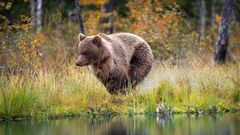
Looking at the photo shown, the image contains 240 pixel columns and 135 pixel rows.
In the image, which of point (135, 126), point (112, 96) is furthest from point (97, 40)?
point (135, 126)

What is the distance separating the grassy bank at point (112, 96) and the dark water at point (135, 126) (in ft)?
1.62

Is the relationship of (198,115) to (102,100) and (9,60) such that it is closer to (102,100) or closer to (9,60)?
(102,100)

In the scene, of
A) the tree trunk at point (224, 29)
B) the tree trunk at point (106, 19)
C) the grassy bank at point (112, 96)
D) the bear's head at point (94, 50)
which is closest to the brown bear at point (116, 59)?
the bear's head at point (94, 50)

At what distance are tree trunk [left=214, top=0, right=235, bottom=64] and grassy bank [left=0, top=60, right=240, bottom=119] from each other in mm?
3939

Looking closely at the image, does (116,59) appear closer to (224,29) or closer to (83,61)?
(83,61)

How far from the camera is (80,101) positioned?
47.1ft

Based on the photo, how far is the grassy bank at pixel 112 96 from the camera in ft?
45.3

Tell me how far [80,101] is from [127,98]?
3.60 feet

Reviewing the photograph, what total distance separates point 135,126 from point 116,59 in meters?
2.85

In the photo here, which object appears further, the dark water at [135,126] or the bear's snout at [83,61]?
the bear's snout at [83,61]

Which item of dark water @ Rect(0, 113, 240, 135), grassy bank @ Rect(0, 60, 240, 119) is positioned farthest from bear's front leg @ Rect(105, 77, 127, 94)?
dark water @ Rect(0, 113, 240, 135)

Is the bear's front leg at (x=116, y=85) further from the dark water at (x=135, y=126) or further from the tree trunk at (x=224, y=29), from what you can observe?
the tree trunk at (x=224, y=29)

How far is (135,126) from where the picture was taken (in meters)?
12.5

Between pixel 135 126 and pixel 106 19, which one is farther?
pixel 106 19
